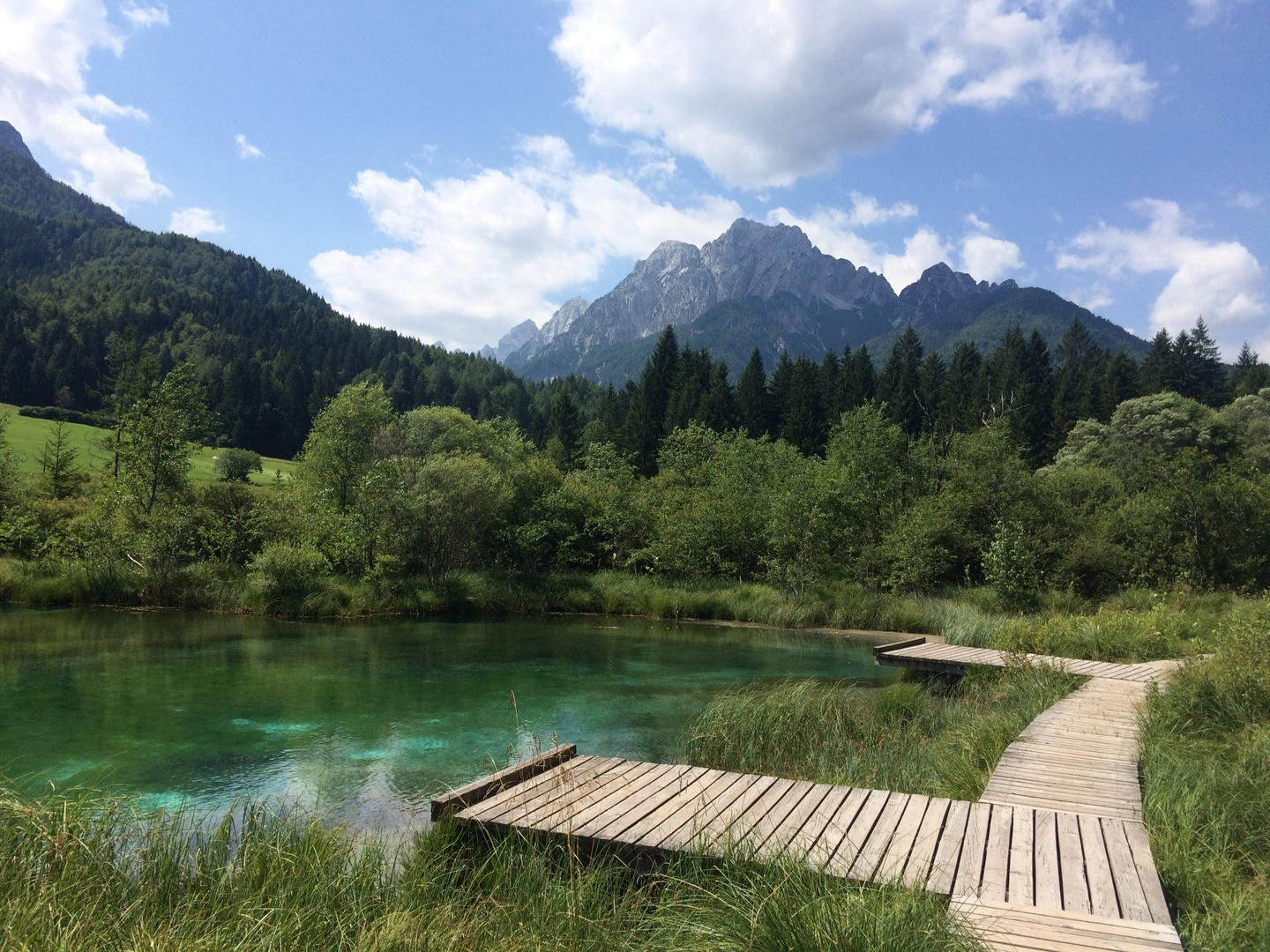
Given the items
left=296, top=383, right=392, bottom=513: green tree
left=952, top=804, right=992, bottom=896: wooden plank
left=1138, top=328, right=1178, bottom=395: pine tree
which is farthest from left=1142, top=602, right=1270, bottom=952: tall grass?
left=1138, top=328, right=1178, bottom=395: pine tree

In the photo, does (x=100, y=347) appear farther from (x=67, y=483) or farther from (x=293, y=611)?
(x=293, y=611)

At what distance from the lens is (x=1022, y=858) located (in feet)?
15.7

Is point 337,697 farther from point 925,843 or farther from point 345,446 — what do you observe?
point 345,446

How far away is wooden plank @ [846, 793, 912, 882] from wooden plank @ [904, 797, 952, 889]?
168 mm

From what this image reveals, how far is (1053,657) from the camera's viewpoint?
12.8m

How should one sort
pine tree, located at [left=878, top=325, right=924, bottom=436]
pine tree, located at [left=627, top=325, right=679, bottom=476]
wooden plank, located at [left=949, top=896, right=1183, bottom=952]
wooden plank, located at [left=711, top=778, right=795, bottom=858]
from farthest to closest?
1. pine tree, located at [left=627, top=325, right=679, bottom=476]
2. pine tree, located at [left=878, top=325, right=924, bottom=436]
3. wooden plank, located at [left=711, top=778, right=795, bottom=858]
4. wooden plank, located at [left=949, top=896, right=1183, bottom=952]

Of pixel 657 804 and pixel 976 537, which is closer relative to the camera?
pixel 657 804

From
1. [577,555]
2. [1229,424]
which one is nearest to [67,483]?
[577,555]

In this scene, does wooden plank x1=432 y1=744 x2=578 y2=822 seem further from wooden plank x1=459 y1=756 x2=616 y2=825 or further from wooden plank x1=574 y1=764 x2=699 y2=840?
wooden plank x1=574 y1=764 x2=699 y2=840

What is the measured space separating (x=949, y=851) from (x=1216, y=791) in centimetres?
262

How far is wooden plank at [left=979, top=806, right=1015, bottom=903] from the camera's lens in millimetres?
4336

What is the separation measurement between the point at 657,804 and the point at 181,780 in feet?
20.8

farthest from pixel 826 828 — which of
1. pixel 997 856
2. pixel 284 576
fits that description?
pixel 284 576

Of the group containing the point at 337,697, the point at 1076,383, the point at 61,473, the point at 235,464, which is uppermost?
the point at 1076,383
